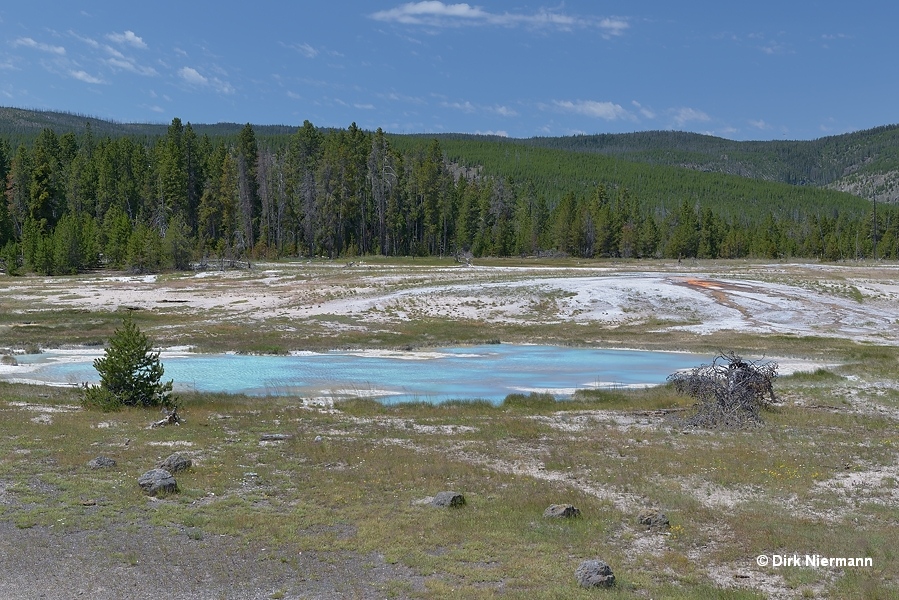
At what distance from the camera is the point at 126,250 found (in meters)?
90.6

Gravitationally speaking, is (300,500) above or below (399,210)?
below

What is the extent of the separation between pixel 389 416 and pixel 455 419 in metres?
2.15

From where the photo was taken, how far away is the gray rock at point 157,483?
1375cm

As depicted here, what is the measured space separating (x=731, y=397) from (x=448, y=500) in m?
12.8

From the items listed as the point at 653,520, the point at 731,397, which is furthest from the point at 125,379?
the point at 731,397

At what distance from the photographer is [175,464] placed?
15.3m

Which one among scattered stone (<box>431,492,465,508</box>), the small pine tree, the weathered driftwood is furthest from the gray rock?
the small pine tree

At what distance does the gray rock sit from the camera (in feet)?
45.1

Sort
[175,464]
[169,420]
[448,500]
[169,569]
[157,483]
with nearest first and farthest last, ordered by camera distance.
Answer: [169,569], [448,500], [157,483], [175,464], [169,420]

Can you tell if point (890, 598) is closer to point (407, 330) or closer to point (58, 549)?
point (58, 549)

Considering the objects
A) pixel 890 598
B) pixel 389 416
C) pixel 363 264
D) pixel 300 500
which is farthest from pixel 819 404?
pixel 363 264

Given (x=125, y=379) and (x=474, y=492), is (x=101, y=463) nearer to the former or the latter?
(x=474, y=492)

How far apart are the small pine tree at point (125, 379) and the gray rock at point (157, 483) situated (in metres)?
9.06

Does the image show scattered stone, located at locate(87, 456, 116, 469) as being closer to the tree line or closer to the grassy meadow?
the grassy meadow
